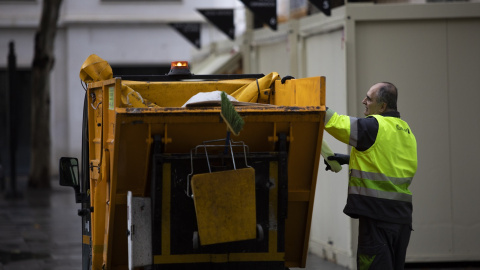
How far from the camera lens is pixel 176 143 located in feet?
16.6

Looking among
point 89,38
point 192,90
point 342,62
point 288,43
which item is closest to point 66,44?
point 89,38

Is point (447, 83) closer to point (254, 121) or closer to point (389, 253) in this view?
point (389, 253)

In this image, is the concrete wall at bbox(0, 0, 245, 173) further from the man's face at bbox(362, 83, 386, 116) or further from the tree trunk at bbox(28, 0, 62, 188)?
the man's face at bbox(362, 83, 386, 116)

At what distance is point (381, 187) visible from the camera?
581 cm

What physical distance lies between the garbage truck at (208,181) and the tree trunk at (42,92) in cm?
1464

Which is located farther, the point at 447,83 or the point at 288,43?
the point at 288,43

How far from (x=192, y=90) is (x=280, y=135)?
1.24 meters

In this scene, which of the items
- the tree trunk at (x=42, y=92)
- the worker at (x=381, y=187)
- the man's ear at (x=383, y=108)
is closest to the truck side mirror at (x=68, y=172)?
the worker at (x=381, y=187)

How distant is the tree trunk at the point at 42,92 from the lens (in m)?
19.5

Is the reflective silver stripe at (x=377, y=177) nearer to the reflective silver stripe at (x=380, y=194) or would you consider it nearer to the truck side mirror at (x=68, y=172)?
the reflective silver stripe at (x=380, y=194)

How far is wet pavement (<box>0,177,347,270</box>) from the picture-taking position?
1035cm

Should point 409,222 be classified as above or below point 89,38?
below

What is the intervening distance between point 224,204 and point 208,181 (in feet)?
0.50

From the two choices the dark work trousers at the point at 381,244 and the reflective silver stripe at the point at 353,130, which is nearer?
the reflective silver stripe at the point at 353,130
